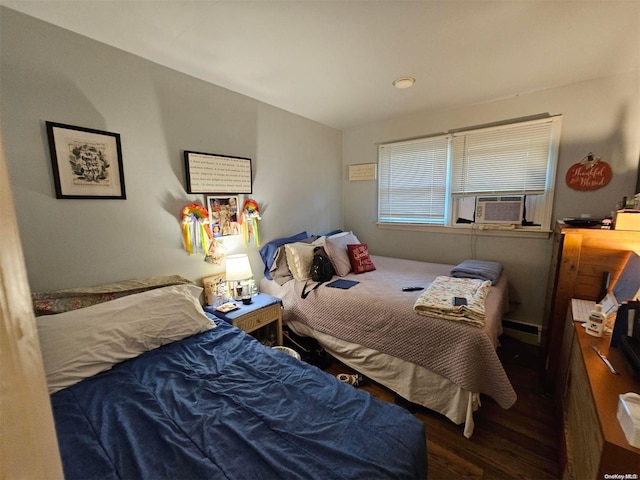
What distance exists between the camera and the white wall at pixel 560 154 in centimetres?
217

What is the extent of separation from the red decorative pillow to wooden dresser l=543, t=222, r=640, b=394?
1.49 m

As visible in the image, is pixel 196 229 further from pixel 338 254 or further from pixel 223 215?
pixel 338 254

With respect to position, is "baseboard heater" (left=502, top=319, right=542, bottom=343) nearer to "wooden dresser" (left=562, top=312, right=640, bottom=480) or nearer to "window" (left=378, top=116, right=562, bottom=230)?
"window" (left=378, top=116, right=562, bottom=230)

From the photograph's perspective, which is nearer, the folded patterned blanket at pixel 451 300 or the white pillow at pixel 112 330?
the white pillow at pixel 112 330

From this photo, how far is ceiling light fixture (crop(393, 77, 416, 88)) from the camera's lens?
7.23 feet

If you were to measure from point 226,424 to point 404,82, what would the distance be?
102 inches

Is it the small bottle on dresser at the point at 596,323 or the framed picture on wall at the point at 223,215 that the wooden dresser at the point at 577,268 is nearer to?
the small bottle on dresser at the point at 596,323

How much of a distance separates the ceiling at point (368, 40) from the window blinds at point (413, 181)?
0.75 meters

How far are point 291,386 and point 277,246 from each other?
5.50ft

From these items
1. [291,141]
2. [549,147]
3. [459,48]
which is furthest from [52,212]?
[549,147]

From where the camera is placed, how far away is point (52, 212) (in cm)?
153

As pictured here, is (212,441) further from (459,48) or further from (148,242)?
(459,48)

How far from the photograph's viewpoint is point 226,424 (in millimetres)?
1036

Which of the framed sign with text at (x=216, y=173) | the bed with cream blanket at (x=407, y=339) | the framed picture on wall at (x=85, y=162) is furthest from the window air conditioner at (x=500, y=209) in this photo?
the framed picture on wall at (x=85, y=162)
